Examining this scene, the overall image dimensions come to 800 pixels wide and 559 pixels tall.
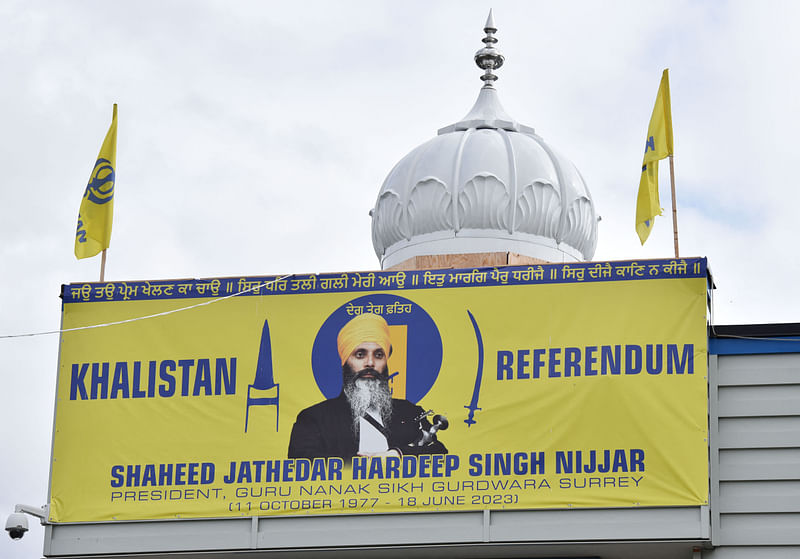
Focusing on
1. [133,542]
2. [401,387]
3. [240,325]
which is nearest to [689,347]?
[401,387]

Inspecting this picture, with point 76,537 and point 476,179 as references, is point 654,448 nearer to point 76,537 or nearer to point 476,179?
point 476,179

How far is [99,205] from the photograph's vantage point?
2272cm

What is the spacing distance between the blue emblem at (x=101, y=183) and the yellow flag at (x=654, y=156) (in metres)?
7.45

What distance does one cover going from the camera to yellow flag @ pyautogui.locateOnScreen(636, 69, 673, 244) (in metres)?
21.4

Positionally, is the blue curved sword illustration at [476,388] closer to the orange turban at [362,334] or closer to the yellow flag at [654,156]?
the orange turban at [362,334]

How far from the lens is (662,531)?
19.2 meters

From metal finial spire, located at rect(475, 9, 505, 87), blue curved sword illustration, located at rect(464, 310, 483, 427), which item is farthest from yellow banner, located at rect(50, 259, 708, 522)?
metal finial spire, located at rect(475, 9, 505, 87)

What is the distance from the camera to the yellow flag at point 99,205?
22609 mm

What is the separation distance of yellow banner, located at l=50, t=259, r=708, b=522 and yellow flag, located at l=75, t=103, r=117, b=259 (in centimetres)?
139

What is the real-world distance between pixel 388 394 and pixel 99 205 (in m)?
5.35

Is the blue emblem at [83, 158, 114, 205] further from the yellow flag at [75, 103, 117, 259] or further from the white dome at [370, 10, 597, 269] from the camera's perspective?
the white dome at [370, 10, 597, 269]

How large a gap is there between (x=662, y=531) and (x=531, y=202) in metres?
5.70

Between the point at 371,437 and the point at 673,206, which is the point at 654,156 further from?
the point at 371,437

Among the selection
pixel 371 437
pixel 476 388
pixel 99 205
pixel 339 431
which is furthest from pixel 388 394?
pixel 99 205
